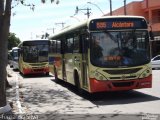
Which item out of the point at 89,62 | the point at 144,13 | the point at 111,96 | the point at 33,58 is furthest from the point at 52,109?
the point at 144,13

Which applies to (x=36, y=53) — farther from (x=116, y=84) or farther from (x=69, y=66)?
(x=116, y=84)

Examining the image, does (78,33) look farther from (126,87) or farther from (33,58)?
(33,58)

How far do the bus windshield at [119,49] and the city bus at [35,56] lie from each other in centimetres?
1811

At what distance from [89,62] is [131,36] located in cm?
176

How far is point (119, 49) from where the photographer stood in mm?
15938

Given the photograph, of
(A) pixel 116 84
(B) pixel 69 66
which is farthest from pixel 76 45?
(A) pixel 116 84

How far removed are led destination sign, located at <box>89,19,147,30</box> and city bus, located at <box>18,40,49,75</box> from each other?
17924mm

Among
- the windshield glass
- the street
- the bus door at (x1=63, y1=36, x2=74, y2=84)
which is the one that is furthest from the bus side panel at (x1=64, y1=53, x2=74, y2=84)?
the windshield glass

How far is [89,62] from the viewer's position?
15.9 metres

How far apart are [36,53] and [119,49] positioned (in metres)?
18.7

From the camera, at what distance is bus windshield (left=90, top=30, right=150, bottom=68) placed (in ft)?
51.9

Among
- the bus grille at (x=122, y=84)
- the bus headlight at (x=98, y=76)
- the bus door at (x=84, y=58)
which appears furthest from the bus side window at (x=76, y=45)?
the bus grille at (x=122, y=84)

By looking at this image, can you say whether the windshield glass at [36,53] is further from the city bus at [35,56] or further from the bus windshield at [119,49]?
the bus windshield at [119,49]

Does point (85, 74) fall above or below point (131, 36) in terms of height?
below
